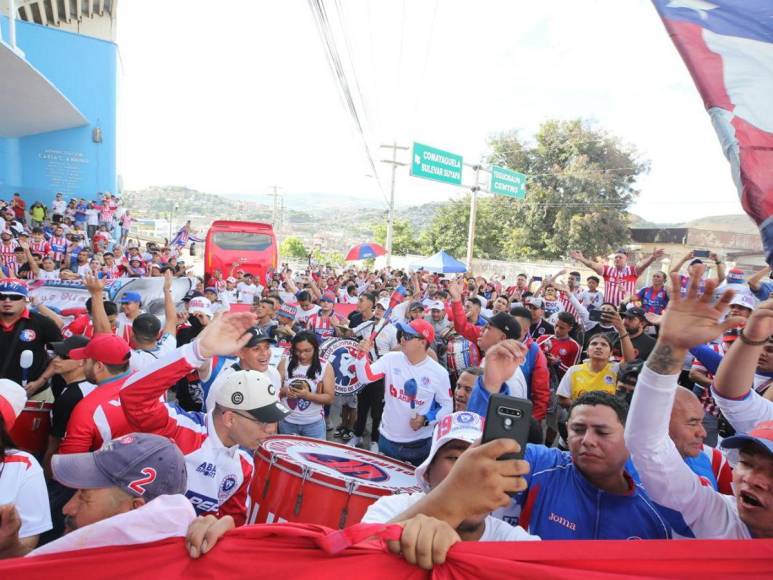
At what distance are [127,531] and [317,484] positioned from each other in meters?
1.33

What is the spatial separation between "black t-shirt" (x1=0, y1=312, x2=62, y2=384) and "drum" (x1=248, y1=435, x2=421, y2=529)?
2688 millimetres

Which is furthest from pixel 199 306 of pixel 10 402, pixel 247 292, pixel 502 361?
pixel 247 292

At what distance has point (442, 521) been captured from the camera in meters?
1.35

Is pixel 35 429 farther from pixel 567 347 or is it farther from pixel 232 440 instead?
pixel 567 347

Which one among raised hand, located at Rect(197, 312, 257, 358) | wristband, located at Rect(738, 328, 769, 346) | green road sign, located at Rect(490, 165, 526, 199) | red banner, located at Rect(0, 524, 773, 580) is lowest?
red banner, located at Rect(0, 524, 773, 580)

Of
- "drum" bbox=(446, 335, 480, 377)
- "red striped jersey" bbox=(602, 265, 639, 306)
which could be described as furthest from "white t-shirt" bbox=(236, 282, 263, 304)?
"red striped jersey" bbox=(602, 265, 639, 306)

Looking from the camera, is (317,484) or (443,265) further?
(443,265)

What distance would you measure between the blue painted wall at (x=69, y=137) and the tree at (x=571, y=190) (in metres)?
27.4

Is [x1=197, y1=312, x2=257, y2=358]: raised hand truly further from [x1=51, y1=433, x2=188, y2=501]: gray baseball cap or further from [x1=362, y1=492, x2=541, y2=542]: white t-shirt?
[x1=362, y1=492, x2=541, y2=542]: white t-shirt

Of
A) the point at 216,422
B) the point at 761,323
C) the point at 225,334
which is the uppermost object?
the point at 761,323

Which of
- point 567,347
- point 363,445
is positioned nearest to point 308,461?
point 363,445

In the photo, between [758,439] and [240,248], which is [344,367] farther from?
[240,248]

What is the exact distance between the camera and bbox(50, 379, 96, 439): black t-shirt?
11.1ft

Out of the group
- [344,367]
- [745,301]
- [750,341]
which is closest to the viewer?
[750,341]
